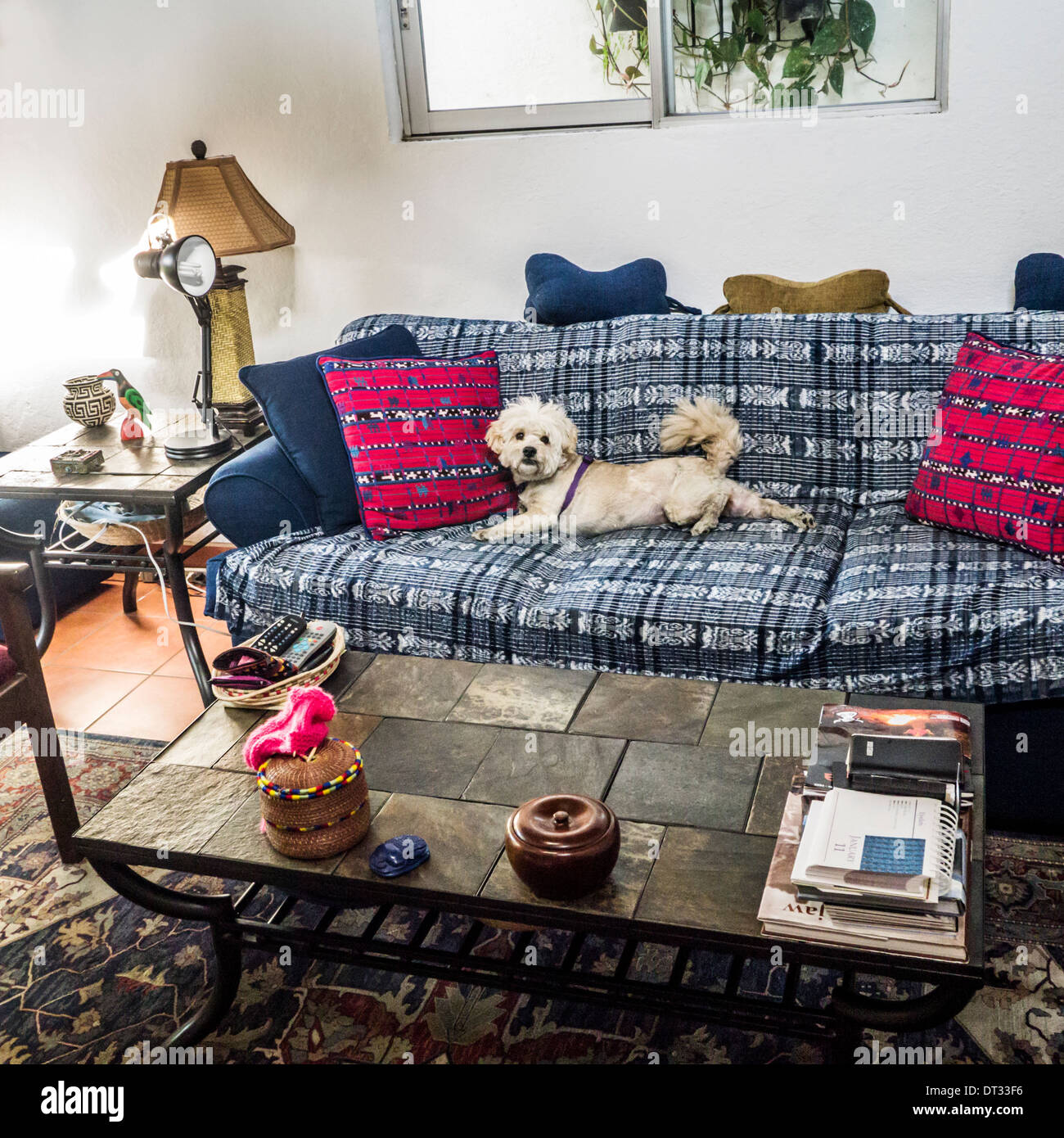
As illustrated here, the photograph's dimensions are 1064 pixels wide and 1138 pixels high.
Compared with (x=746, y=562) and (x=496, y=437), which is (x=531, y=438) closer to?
(x=496, y=437)

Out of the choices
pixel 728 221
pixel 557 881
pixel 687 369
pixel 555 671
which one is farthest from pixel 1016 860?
pixel 728 221

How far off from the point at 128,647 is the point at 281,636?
1.44 m

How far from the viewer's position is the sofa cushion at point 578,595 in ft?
7.02

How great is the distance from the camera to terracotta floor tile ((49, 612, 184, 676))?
3.08 m

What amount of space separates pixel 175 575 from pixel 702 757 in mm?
1580

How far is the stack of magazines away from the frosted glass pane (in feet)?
7.03

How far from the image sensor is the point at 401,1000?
1.79m

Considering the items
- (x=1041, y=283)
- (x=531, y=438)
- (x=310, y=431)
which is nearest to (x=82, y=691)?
(x=310, y=431)

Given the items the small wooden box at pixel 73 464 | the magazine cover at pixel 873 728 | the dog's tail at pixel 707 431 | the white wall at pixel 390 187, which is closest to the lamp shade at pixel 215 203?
the white wall at pixel 390 187

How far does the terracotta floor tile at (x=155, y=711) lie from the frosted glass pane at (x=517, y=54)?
177cm

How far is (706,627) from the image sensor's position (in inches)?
84.1

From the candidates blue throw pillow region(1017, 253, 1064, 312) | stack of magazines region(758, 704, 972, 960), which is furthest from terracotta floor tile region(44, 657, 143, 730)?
blue throw pillow region(1017, 253, 1064, 312)

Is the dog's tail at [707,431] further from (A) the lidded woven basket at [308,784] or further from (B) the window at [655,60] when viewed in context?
(A) the lidded woven basket at [308,784]

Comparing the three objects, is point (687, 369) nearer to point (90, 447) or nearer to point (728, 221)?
point (728, 221)
